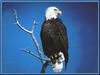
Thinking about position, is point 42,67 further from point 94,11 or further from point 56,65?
point 94,11

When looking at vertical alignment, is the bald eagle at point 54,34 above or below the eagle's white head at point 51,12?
below

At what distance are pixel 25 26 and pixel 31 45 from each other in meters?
0.11

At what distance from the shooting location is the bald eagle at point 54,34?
4.88 feet

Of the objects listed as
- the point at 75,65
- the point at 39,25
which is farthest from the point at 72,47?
the point at 39,25

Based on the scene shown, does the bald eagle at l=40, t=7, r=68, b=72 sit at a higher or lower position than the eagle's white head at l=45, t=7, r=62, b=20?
lower

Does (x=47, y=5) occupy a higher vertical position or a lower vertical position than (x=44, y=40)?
higher

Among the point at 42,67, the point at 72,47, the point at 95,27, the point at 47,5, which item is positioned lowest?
the point at 42,67

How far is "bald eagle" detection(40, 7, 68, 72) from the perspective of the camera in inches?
58.5

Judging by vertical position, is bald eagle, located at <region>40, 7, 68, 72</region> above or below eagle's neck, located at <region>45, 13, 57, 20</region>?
below

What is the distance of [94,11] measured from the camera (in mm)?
1505

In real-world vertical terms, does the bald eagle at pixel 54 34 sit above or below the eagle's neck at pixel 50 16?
below

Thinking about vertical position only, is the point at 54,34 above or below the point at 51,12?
below

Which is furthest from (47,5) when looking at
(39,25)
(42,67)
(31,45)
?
(42,67)

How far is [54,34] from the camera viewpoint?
1.49m
